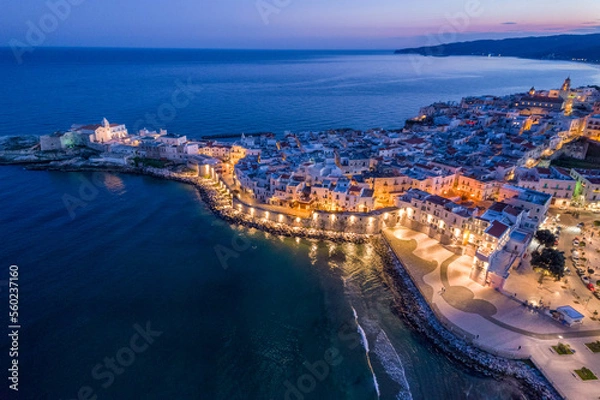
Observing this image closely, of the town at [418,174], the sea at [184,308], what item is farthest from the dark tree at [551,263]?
the sea at [184,308]

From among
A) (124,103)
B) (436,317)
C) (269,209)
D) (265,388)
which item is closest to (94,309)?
(265,388)

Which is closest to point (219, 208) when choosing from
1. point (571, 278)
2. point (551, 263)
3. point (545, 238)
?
point (551, 263)

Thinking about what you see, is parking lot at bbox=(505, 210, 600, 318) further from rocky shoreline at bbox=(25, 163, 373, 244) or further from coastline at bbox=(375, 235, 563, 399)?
rocky shoreline at bbox=(25, 163, 373, 244)

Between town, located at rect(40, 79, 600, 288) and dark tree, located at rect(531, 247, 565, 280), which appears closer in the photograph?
dark tree, located at rect(531, 247, 565, 280)

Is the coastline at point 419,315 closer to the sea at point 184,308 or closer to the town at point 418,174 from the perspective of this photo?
the sea at point 184,308

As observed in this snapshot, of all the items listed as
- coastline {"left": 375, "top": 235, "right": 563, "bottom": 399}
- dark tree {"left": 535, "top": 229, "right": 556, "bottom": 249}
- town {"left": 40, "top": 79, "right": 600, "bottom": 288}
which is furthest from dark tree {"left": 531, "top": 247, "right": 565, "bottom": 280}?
coastline {"left": 375, "top": 235, "right": 563, "bottom": 399}

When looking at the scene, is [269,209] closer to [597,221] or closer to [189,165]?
[189,165]
